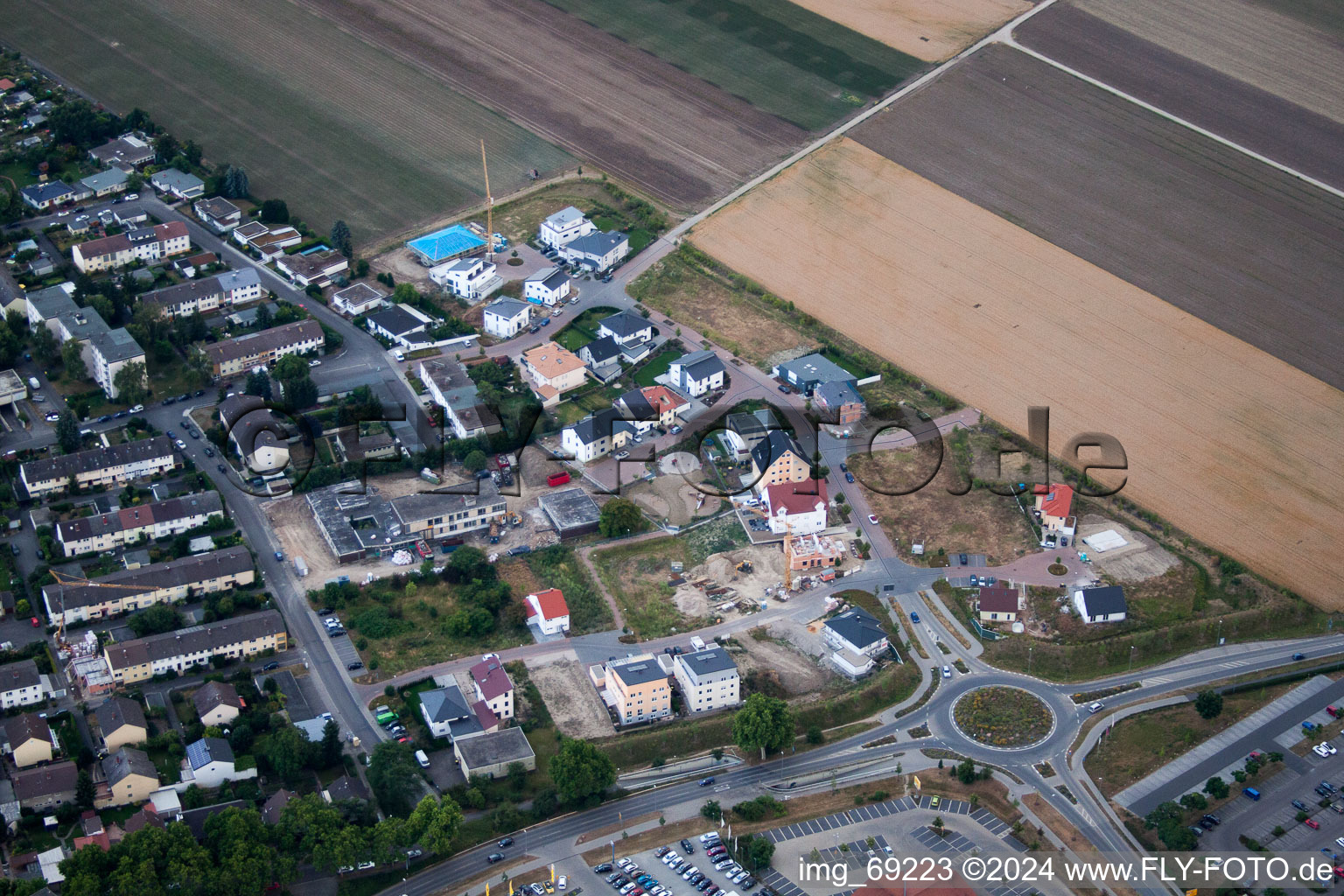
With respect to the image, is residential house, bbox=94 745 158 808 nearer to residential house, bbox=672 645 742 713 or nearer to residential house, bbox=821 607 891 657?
residential house, bbox=672 645 742 713

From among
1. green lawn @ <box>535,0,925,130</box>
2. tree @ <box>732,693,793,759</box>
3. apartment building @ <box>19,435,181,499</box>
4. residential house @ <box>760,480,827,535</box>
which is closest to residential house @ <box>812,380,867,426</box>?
residential house @ <box>760,480,827,535</box>

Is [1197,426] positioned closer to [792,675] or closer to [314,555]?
[792,675]

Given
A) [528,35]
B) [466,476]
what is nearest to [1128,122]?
[528,35]

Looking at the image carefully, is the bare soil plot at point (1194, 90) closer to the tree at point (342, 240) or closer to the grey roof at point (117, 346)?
the tree at point (342, 240)

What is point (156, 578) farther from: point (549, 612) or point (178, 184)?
point (178, 184)

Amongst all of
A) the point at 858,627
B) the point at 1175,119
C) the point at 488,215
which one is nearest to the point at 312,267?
Result: the point at 488,215

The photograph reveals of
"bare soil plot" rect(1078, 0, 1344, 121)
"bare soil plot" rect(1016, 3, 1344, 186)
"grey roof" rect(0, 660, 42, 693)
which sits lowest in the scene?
"grey roof" rect(0, 660, 42, 693)
